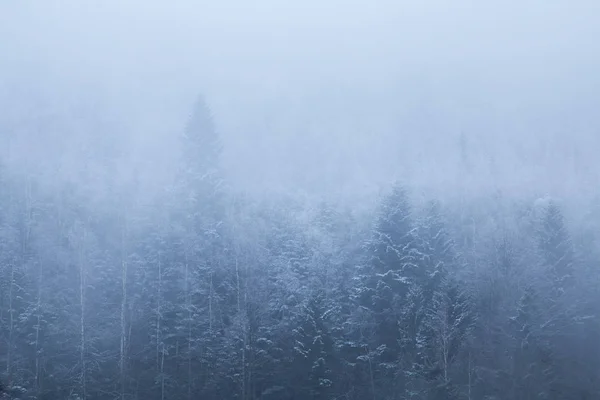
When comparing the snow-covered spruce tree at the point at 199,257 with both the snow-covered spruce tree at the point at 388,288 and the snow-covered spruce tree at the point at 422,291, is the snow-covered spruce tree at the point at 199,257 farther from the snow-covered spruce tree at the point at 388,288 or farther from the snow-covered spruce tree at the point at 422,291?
the snow-covered spruce tree at the point at 422,291

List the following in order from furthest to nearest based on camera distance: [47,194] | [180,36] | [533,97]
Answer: [180,36] < [533,97] < [47,194]

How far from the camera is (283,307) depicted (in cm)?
4600

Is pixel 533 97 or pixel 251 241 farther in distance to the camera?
pixel 533 97

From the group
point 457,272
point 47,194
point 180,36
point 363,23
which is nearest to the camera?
point 457,272

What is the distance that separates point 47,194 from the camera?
56969 mm

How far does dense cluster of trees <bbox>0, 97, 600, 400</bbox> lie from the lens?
139ft

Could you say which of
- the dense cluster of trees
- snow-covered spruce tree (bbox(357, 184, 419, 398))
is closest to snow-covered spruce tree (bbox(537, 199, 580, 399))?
the dense cluster of trees

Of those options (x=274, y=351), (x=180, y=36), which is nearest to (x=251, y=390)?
(x=274, y=351)

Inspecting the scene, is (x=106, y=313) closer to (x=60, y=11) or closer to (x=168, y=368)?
(x=168, y=368)

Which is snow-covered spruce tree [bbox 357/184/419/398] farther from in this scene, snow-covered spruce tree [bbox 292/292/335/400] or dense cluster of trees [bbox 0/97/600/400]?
snow-covered spruce tree [bbox 292/292/335/400]

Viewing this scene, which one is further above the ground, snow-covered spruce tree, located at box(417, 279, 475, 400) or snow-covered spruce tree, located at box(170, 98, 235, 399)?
snow-covered spruce tree, located at box(170, 98, 235, 399)

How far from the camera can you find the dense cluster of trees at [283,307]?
1666 inches

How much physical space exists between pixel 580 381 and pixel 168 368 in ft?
96.2

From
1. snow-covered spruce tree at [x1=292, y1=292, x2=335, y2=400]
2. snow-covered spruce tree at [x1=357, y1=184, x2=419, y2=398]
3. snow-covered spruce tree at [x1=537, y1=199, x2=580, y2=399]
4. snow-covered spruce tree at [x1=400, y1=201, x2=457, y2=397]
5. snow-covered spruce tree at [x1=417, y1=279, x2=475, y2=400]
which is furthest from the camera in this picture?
snow-covered spruce tree at [x1=537, y1=199, x2=580, y2=399]
